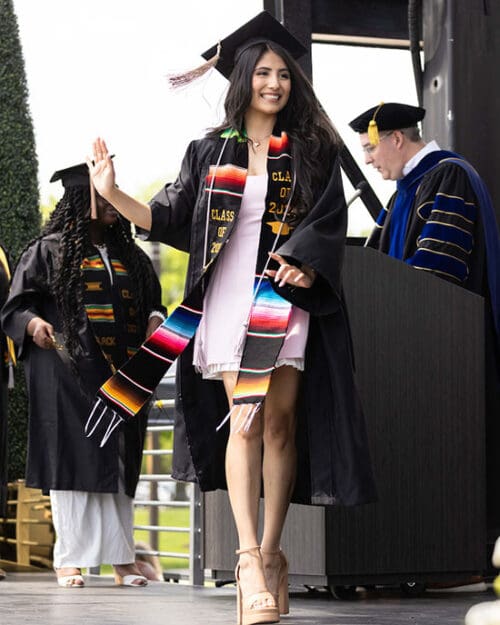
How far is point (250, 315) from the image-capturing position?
3959 mm

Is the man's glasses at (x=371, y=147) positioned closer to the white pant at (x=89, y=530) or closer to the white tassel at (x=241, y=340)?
the white pant at (x=89, y=530)

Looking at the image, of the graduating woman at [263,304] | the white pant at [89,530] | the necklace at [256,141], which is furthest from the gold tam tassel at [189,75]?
the white pant at [89,530]

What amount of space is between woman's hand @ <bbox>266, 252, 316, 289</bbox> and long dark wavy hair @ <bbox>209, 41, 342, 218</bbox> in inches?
10.0

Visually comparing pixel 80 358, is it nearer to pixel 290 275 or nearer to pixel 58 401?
pixel 58 401

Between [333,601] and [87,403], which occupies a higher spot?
[87,403]

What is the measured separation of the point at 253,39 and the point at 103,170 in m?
0.72

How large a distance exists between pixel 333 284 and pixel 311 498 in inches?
27.0

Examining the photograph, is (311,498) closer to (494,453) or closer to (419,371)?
(419,371)

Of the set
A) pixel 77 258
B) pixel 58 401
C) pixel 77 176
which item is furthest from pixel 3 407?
pixel 77 176

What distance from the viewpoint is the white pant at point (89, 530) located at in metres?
5.96

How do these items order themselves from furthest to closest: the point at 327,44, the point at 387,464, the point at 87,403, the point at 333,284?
the point at 327,44
the point at 87,403
the point at 387,464
the point at 333,284

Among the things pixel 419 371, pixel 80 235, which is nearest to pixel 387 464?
pixel 419 371

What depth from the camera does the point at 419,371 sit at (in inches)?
192

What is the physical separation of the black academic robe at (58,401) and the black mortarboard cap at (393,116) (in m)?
1.42
